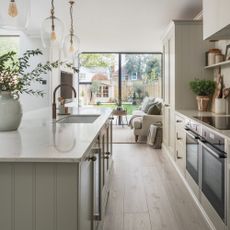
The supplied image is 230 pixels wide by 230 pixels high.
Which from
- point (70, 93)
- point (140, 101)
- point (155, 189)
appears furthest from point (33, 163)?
point (140, 101)

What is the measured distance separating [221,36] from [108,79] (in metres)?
7.08

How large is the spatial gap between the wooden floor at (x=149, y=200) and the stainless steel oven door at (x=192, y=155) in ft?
1.00

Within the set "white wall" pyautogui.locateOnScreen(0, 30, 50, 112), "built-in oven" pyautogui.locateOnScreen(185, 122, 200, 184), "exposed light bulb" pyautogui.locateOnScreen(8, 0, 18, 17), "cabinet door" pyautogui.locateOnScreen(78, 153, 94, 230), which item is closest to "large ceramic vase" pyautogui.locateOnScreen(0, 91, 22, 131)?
"cabinet door" pyautogui.locateOnScreen(78, 153, 94, 230)

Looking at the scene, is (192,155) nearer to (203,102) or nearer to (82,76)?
(203,102)

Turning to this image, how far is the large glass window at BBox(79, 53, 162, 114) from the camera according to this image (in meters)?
9.85

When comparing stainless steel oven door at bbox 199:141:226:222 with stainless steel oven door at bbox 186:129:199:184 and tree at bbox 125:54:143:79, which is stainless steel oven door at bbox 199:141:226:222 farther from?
tree at bbox 125:54:143:79

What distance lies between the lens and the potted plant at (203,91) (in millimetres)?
4172

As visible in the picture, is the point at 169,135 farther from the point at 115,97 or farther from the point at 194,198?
the point at 115,97

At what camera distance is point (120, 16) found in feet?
17.3

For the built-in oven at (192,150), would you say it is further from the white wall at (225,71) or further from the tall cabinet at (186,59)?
the tall cabinet at (186,59)

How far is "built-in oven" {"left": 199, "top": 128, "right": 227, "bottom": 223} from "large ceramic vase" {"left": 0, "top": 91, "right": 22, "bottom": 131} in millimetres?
1409

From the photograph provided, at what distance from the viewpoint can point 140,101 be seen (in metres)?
9.96

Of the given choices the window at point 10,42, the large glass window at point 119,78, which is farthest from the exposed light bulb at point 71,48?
the large glass window at point 119,78

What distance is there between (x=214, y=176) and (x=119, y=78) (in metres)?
7.90
